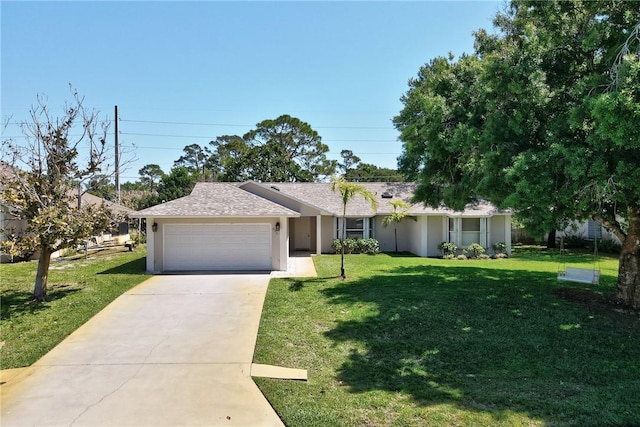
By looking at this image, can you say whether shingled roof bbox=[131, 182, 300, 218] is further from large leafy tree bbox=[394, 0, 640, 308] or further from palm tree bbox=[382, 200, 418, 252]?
large leafy tree bbox=[394, 0, 640, 308]

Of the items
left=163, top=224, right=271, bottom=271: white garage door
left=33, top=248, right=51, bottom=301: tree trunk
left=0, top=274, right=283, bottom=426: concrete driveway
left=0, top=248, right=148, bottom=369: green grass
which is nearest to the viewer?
left=0, top=274, right=283, bottom=426: concrete driveway

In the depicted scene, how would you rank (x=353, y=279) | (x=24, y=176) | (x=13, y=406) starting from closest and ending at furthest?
(x=13, y=406) < (x=24, y=176) < (x=353, y=279)

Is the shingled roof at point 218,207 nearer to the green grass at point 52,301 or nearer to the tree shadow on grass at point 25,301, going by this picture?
the green grass at point 52,301

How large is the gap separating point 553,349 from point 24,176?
46.2ft

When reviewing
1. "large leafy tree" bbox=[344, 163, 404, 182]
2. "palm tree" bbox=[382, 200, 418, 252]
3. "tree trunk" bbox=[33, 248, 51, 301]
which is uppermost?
"large leafy tree" bbox=[344, 163, 404, 182]

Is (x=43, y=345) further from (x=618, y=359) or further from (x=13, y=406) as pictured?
(x=618, y=359)

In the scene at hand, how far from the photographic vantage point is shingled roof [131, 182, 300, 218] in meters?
16.1

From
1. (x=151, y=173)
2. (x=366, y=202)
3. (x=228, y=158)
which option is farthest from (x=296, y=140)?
(x=151, y=173)

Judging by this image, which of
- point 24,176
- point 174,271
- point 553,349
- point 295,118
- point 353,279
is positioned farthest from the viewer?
point 295,118

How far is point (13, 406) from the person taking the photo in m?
5.47

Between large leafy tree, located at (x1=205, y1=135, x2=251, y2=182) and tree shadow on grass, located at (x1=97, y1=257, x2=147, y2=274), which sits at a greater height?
large leafy tree, located at (x1=205, y1=135, x2=251, y2=182)

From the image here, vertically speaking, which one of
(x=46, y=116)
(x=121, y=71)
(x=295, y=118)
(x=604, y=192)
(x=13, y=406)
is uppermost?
(x=295, y=118)

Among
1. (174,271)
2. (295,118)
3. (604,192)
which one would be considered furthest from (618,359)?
(295,118)

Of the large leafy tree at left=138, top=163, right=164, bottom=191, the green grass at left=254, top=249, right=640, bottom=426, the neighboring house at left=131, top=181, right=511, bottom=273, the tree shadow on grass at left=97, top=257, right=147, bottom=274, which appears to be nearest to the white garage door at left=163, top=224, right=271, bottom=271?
the neighboring house at left=131, top=181, right=511, bottom=273
